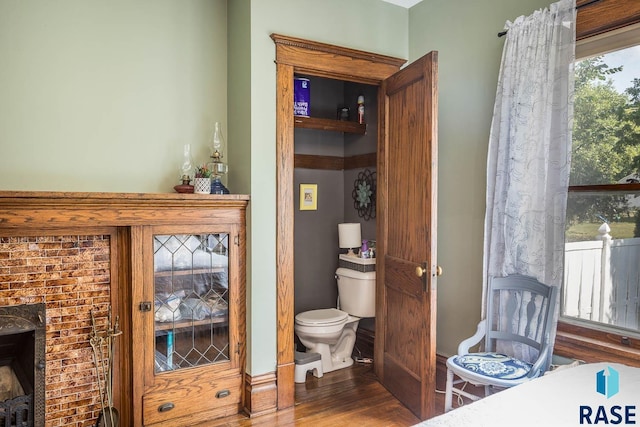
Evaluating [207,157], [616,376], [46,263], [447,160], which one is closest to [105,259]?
[46,263]

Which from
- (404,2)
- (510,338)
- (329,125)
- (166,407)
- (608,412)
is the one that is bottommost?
(166,407)

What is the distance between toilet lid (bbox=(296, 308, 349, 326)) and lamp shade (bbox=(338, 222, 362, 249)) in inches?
22.2

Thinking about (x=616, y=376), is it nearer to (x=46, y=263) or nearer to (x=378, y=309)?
(x=378, y=309)

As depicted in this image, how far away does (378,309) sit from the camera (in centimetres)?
315

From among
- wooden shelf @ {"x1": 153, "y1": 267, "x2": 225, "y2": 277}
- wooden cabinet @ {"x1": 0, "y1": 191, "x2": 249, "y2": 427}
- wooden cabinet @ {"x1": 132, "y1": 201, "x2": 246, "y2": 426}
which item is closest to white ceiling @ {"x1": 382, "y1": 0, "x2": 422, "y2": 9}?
wooden cabinet @ {"x1": 0, "y1": 191, "x2": 249, "y2": 427}

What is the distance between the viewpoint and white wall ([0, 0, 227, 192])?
2338 mm

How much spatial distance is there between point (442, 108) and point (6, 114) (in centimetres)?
264

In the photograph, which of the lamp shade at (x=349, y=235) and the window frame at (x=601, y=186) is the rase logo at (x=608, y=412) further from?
the lamp shade at (x=349, y=235)

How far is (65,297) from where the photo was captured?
233 centimetres

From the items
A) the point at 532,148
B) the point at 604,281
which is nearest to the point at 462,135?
the point at 532,148

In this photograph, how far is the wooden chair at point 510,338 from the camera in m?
2.11

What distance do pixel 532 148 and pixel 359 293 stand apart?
170 cm

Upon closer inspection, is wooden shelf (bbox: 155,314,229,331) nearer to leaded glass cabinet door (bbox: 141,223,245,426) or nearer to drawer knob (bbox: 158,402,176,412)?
leaded glass cabinet door (bbox: 141,223,245,426)

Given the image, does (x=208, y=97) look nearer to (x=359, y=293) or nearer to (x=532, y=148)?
(x=359, y=293)
